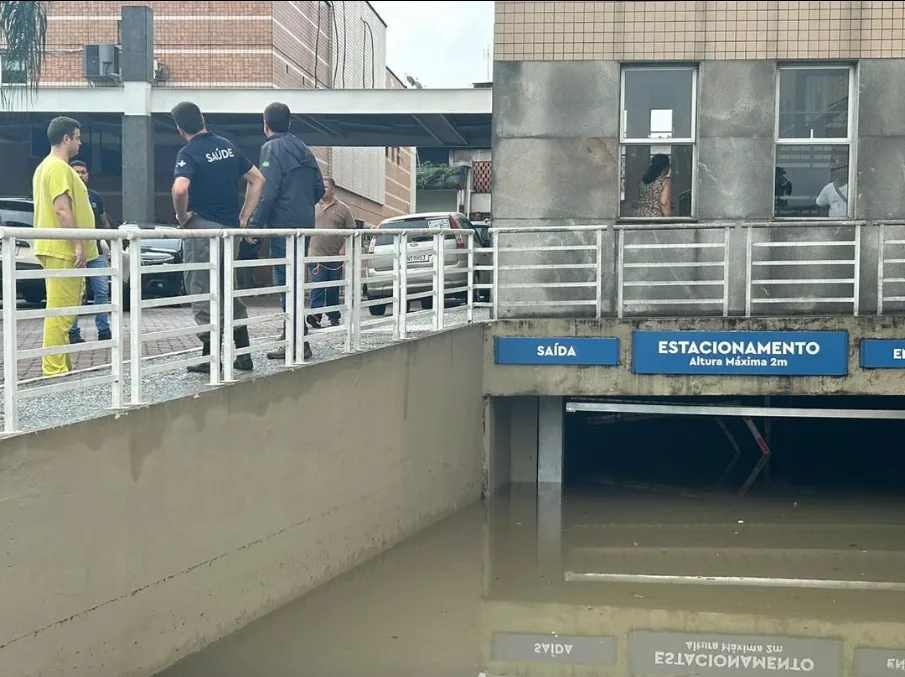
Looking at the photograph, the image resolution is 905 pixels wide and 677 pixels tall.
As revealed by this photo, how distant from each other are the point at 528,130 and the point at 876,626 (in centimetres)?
614

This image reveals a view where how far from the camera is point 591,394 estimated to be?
35.4ft

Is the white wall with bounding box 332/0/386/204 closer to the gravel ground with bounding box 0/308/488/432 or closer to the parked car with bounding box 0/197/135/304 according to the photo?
the parked car with bounding box 0/197/135/304

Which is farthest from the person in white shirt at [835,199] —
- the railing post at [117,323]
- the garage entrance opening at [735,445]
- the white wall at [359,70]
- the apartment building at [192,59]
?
the white wall at [359,70]

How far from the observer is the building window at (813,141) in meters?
11.5

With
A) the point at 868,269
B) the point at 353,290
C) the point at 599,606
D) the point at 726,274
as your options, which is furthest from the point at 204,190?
the point at 868,269

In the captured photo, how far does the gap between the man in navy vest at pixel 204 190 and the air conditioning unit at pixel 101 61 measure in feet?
79.5

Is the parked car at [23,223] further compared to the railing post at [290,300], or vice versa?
the parked car at [23,223]

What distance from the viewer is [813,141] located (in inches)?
454

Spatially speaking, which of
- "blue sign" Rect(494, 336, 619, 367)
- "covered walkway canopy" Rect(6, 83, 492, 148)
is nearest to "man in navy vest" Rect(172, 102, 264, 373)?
"blue sign" Rect(494, 336, 619, 367)

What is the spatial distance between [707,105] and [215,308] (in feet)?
21.5

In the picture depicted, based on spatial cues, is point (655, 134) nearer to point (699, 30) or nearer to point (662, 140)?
point (662, 140)

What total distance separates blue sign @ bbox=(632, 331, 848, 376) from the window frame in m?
1.46

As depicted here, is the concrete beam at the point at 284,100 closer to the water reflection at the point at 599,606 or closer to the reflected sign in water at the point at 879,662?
the water reflection at the point at 599,606

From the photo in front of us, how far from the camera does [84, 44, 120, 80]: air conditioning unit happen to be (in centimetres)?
3053
